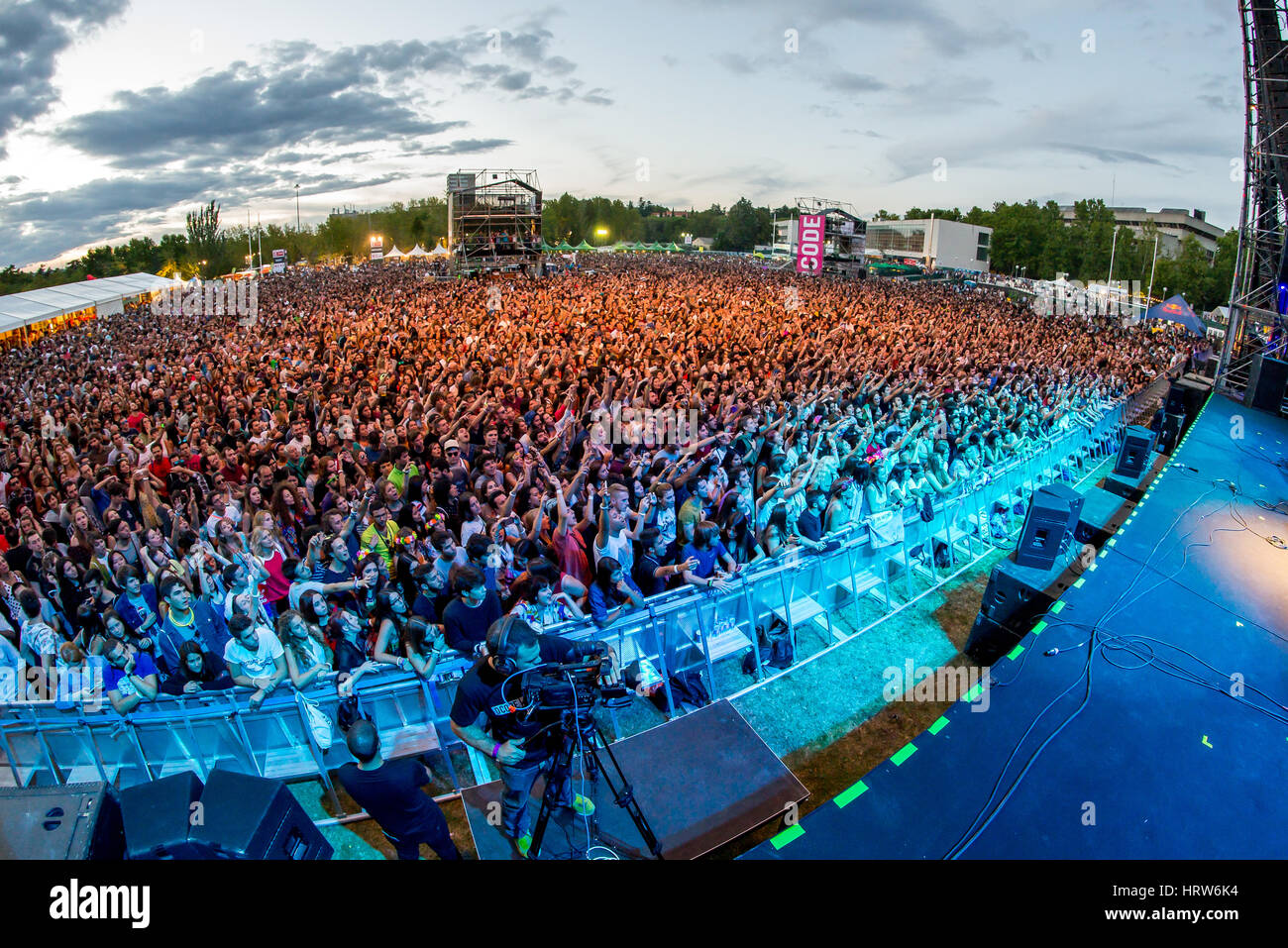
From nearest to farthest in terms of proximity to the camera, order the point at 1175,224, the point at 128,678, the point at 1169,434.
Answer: the point at 128,678 < the point at 1169,434 < the point at 1175,224

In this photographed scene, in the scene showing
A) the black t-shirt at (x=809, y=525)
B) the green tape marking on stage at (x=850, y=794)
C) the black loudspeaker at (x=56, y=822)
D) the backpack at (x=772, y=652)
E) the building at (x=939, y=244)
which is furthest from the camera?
the building at (x=939, y=244)

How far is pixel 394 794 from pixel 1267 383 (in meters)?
19.2

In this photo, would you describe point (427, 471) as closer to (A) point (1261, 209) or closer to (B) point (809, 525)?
(B) point (809, 525)

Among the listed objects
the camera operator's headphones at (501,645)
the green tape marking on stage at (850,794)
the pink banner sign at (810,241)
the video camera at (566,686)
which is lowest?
the green tape marking on stage at (850,794)

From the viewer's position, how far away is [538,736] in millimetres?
2969

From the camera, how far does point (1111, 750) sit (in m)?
3.82

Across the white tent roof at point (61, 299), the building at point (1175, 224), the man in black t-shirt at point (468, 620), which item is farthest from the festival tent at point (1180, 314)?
the building at point (1175, 224)

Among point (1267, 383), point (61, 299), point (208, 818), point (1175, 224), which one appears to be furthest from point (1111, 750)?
point (1175, 224)

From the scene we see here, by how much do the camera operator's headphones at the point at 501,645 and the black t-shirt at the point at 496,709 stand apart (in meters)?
0.04

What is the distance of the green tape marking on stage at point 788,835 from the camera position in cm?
330

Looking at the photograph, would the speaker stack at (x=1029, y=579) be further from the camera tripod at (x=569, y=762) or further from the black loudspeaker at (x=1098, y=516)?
the camera tripod at (x=569, y=762)
